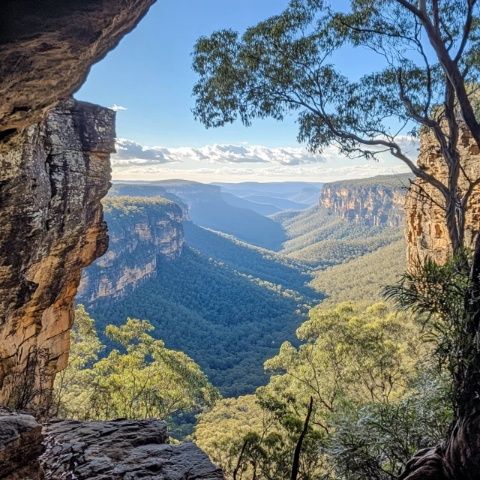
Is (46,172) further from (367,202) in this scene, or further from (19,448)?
(367,202)

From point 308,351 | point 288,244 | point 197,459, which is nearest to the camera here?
point 197,459

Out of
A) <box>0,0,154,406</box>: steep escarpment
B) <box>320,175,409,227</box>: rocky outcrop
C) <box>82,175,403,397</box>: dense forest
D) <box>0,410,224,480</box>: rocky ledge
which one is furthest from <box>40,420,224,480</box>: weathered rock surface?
<box>320,175,409,227</box>: rocky outcrop

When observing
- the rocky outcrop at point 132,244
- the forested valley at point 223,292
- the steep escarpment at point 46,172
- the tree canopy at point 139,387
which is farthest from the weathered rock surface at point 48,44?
the rocky outcrop at point 132,244

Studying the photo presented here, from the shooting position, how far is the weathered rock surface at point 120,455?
17.4 ft

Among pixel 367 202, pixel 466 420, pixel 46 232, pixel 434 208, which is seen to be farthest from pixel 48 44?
pixel 367 202

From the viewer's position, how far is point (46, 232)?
10.4 metres

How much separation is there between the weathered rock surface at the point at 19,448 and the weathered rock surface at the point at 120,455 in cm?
65

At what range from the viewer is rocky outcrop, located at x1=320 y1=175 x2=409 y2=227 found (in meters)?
123

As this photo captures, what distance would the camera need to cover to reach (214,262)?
9775 cm

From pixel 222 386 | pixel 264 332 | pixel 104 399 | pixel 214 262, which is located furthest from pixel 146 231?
pixel 104 399

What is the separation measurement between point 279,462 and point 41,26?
385 inches

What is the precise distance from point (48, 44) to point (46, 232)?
18.9 feet

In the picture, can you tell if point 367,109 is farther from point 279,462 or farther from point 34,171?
point 279,462

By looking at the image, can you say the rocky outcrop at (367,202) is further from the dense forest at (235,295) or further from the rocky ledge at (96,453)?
the rocky ledge at (96,453)
